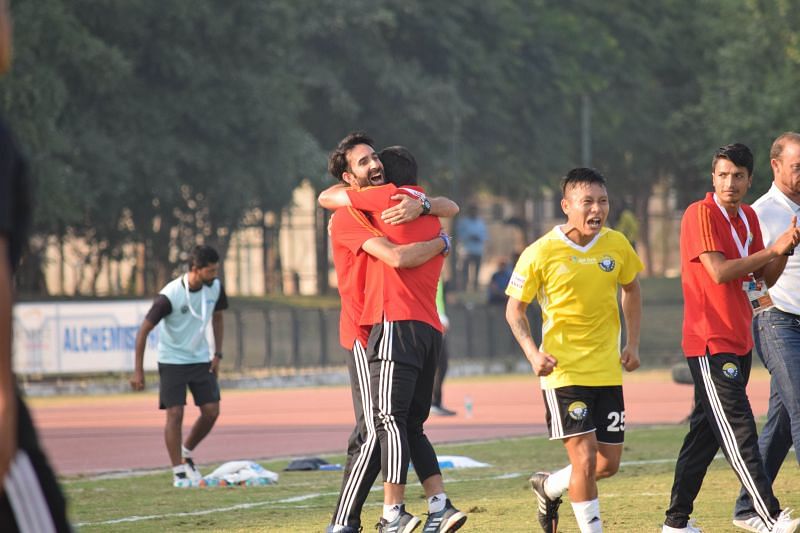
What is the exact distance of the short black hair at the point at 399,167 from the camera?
8.11 metres

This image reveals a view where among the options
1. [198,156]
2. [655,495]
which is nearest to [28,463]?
[655,495]

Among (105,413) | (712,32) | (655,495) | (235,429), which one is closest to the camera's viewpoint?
(655,495)

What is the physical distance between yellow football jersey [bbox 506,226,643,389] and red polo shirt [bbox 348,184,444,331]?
0.51 metres

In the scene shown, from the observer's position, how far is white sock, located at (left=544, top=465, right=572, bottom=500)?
7.70 meters

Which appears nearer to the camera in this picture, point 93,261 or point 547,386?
point 547,386

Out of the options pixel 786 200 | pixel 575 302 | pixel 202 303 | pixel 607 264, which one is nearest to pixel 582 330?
pixel 575 302

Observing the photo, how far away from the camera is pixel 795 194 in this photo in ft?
26.6

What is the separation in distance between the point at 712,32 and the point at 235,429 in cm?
2946

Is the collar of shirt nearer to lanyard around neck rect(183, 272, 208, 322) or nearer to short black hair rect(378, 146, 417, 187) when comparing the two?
short black hair rect(378, 146, 417, 187)

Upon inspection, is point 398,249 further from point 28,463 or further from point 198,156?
point 198,156

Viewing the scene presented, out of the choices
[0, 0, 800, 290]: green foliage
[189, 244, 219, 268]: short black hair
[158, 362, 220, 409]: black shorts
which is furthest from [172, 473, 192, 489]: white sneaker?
[0, 0, 800, 290]: green foliage

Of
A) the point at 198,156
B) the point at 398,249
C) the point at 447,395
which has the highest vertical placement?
the point at 198,156

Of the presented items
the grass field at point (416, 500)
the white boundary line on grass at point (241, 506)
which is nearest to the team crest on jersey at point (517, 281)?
the grass field at point (416, 500)

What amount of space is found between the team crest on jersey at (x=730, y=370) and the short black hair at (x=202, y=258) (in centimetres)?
583
